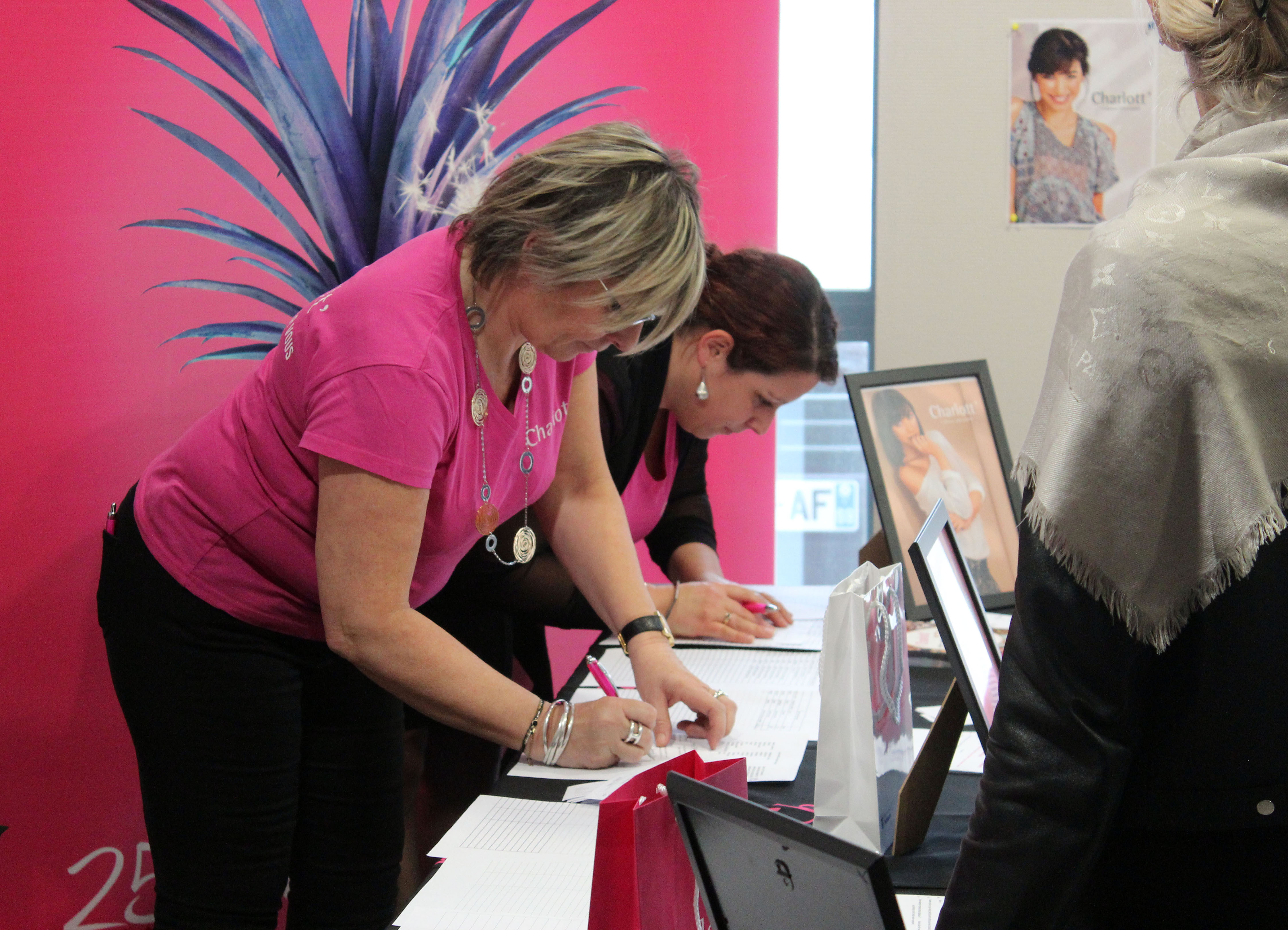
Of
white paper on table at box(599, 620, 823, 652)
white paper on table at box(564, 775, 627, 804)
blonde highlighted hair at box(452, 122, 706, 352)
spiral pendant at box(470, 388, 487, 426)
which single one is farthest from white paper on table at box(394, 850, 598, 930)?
white paper on table at box(599, 620, 823, 652)

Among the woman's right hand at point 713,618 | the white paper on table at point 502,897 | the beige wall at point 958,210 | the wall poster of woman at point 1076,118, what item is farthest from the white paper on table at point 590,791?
the wall poster of woman at point 1076,118

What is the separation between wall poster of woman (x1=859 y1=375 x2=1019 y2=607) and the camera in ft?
6.27

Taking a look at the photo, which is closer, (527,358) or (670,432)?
(527,358)

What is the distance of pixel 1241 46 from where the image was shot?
67cm

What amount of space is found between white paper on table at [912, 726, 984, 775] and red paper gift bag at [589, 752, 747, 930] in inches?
21.9

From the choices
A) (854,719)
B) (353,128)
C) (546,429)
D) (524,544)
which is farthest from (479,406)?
(353,128)

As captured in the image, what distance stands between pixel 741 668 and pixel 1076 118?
194cm

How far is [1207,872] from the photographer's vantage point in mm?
688

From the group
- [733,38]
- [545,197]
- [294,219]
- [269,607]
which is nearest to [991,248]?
[733,38]

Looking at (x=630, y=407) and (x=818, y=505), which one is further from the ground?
(x=630, y=407)

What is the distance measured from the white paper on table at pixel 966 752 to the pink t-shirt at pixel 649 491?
2.51 ft

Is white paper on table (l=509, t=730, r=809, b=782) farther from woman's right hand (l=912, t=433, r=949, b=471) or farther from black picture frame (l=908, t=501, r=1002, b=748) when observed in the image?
woman's right hand (l=912, t=433, r=949, b=471)

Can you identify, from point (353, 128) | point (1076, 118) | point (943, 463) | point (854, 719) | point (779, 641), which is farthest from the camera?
point (1076, 118)

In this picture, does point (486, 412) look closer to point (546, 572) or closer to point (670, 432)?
point (546, 572)
